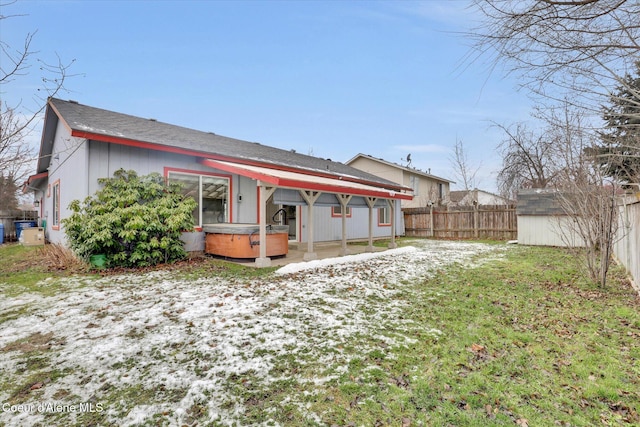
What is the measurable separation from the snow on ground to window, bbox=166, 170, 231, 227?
313 cm

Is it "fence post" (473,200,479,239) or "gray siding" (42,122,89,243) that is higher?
"gray siding" (42,122,89,243)

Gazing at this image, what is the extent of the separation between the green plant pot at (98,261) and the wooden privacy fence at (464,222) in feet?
52.5

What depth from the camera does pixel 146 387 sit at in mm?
2561

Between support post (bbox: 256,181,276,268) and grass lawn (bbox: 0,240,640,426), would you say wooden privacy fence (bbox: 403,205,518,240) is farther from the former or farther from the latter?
support post (bbox: 256,181,276,268)

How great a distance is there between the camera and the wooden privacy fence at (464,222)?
15.6 meters

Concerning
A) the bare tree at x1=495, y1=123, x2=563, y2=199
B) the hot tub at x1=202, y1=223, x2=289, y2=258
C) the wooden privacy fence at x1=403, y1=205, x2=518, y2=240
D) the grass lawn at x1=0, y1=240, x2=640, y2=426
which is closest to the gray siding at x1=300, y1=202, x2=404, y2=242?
the wooden privacy fence at x1=403, y1=205, x2=518, y2=240

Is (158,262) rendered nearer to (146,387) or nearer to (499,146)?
(146,387)

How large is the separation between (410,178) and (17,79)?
22.9 m

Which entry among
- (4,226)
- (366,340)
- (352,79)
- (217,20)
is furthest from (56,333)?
(4,226)

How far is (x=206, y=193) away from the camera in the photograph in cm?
907

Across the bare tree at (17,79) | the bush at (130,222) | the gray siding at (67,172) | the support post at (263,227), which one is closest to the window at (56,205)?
the gray siding at (67,172)

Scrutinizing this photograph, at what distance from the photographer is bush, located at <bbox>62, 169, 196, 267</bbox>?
6637mm

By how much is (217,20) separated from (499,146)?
61.7 feet

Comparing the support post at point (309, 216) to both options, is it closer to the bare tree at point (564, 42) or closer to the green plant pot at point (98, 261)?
the green plant pot at point (98, 261)
